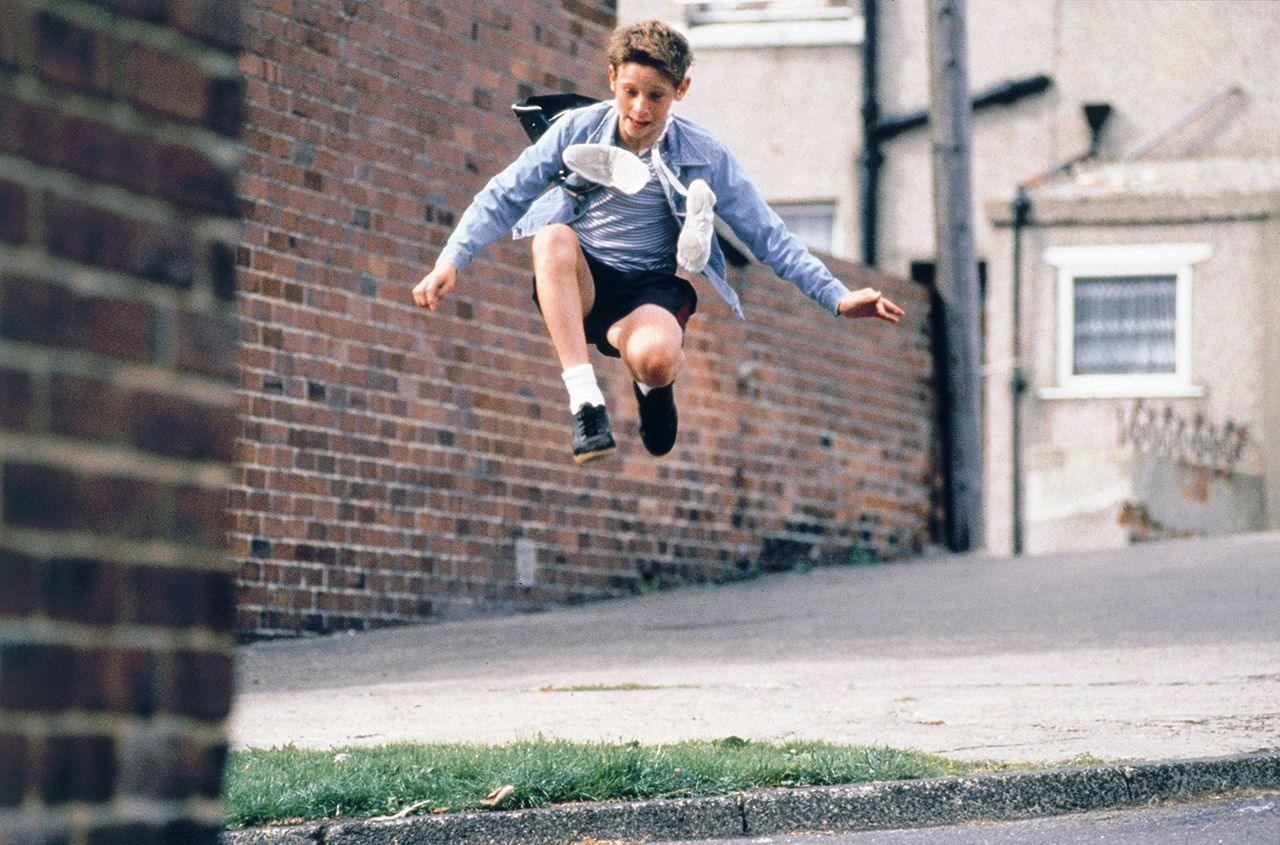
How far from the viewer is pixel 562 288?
6.11 meters

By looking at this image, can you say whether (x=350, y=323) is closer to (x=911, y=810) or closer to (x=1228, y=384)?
(x=911, y=810)

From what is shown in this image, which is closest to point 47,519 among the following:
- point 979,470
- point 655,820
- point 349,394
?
point 655,820

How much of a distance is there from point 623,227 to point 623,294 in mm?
207

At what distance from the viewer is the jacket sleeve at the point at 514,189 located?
20.4 ft

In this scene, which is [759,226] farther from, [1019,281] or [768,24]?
[768,24]

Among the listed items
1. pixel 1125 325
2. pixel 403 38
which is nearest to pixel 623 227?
pixel 403 38

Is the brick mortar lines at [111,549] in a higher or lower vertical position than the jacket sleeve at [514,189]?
lower

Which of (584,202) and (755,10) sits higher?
(755,10)

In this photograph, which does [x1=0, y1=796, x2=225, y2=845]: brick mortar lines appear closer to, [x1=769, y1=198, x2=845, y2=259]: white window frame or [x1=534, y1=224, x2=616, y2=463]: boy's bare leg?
[x1=534, y1=224, x2=616, y2=463]: boy's bare leg

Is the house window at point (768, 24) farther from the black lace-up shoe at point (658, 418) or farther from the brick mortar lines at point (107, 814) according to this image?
the brick mortar lines at point (107, 814)

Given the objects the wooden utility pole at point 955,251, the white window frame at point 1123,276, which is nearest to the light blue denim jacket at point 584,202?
the wooden utility pole at point 955,251

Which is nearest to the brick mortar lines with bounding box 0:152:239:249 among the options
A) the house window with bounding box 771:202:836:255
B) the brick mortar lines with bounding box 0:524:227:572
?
the brick mortar lines with bounding box 0:524:227:572

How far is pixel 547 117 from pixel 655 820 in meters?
2.28

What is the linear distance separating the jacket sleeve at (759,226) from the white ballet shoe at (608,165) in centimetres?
38
